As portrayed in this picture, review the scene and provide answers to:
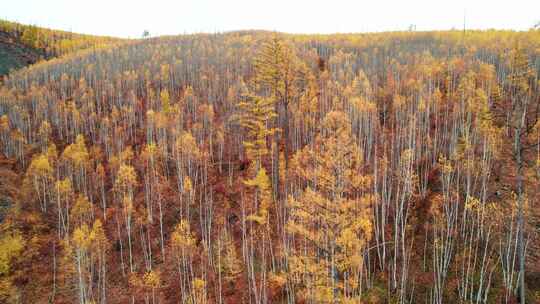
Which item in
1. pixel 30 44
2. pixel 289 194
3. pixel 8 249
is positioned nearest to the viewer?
pixel 289 194

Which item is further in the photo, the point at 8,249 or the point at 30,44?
the point at 30,44

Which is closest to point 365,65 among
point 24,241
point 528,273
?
point 528,273

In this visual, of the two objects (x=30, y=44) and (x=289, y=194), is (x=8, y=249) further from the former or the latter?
(x=30, y=44)

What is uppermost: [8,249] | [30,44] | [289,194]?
[30,44]

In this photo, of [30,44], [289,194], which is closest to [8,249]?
[289,194]

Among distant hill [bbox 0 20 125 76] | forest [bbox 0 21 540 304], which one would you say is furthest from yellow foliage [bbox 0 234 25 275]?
distant hill [bbox 0 20 125 76]

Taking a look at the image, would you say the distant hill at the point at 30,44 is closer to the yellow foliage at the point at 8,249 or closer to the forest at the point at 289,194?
the forest at the point at 289,194

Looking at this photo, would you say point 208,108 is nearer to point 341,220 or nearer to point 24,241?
point 24,241
